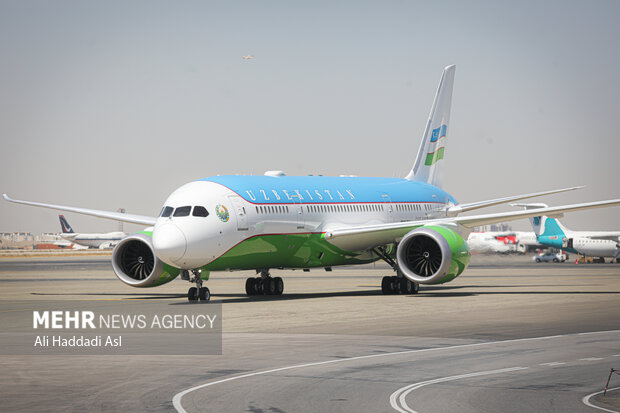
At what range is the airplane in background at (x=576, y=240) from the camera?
95.8 meters

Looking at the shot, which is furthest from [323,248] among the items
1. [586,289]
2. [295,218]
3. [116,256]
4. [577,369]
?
[577,369]

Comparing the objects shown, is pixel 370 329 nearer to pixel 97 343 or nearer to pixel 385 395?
pixel 97 343

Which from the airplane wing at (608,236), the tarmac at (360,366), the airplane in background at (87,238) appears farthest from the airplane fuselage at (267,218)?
the airplane in background at (87,238)

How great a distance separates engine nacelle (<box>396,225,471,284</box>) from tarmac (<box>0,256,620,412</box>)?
3.95m

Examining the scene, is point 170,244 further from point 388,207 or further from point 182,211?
point 388,207

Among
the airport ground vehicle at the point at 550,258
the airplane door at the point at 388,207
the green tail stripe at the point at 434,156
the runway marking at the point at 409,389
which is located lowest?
the runway marking at the point at 409,389

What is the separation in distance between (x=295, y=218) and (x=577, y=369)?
19673 mm

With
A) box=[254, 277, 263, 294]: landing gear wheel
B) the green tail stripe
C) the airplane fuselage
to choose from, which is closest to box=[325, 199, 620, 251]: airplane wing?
the airplane fuselage

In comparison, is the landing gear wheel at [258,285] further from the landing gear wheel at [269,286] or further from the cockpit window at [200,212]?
the cockpit window at [200,212]

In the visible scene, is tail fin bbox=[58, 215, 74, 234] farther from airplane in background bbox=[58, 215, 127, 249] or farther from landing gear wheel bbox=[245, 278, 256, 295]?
landing gear wheel bbox=[245, 278, 256, 295]

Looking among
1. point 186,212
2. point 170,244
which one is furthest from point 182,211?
point 170,244

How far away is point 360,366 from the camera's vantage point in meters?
16.3

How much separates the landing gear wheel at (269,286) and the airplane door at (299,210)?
8.49ft

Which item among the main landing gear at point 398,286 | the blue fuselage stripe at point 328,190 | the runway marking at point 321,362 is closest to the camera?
the runway marking at point 321,362
